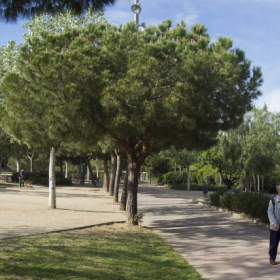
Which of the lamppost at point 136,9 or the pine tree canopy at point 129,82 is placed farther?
the lamppost at point 136,9

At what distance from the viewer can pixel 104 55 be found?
10.9m

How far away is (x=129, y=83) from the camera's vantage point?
33.3ft

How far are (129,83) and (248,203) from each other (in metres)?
7.44

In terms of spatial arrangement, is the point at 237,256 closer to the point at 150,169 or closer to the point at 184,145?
the point at 184,145

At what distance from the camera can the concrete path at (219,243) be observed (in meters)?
7.17

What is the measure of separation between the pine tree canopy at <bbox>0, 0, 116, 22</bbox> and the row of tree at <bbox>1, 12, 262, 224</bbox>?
3.68 m

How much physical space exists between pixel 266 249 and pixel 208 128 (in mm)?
3934

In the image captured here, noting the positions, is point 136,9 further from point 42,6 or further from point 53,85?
point 42,6

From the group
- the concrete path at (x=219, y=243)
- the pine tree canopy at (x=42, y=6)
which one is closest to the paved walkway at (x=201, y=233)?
the concrete path at (x=219, y=243)

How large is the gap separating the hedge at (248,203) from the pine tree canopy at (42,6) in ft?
31.3

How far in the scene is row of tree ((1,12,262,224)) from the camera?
10.3m

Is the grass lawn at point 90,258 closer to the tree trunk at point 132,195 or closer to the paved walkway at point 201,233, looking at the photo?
the paved walkway at point 201,233

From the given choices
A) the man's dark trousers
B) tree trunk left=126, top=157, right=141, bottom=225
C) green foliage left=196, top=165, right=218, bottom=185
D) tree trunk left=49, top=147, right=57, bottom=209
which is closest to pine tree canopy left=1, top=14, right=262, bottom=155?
tree trunk left=126, top=157, right=141, bottom=225

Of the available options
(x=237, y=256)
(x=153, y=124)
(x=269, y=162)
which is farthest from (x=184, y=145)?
(x=269, y=162)
